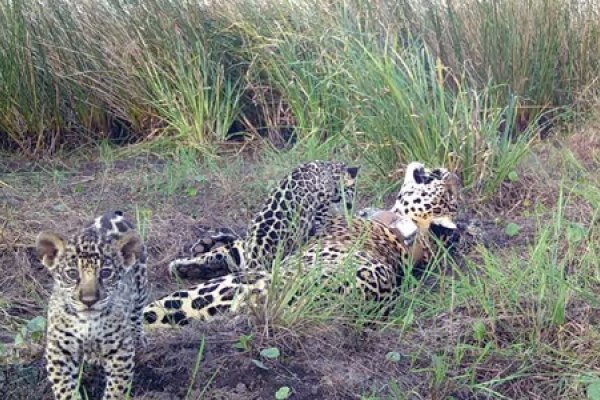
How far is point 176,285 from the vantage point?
5.75 meters

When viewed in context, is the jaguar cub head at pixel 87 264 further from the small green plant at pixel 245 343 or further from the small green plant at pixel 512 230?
the small green plant at pixel 512 230

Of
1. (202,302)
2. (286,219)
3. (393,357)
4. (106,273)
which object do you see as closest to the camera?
(106,273)

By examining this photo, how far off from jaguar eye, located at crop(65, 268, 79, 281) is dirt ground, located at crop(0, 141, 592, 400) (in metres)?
0.54

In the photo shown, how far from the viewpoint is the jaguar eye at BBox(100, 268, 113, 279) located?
3.86 m

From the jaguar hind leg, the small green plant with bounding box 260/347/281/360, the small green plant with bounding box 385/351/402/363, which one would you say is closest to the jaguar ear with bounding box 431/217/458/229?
the jaguar hind leg

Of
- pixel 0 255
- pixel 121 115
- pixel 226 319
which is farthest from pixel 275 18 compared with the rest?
pixel 226 319

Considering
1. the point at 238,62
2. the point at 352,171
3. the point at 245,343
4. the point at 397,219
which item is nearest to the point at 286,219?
the point at 397,219

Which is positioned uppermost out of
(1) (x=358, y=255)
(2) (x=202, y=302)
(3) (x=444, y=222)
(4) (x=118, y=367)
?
(4) (x=118, y=367)

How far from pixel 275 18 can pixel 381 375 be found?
4.45 meters

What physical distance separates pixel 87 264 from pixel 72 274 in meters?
0.07

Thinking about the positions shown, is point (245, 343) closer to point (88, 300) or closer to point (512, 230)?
point (88, 300)

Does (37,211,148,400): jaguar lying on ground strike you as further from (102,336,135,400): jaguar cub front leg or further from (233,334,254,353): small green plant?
(233,334,254,353): small green plant

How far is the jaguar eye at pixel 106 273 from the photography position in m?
3.86

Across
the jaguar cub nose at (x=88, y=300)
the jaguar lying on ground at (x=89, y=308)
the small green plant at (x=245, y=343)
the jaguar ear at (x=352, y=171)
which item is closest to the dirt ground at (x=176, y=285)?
the small green plant at (x=245, y=343)
